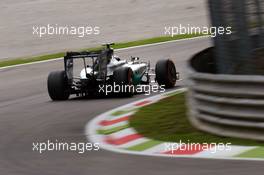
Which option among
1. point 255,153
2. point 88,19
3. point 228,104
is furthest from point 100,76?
point 88,19

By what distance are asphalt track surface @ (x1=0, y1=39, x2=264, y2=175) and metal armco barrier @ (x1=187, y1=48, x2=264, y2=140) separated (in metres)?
1.00

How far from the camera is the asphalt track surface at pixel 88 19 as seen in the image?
31.1m

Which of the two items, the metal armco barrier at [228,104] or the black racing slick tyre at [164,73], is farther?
the black racing slick tyre at [164,73]

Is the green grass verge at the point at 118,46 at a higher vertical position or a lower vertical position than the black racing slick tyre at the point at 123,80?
lower

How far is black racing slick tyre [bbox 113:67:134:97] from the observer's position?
15.5 metres

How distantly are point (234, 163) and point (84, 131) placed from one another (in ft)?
13.3

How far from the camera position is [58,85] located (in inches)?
637

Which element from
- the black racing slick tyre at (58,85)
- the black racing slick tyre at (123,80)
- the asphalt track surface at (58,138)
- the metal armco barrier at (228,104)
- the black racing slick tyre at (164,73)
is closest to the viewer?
the asphalt track surface at (58,138)

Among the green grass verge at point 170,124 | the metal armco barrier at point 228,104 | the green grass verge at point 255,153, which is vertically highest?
the metal armco barrier at point 228,104

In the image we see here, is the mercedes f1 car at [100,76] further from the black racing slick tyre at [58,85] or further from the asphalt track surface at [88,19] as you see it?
the asphalt track surface at [88,19]

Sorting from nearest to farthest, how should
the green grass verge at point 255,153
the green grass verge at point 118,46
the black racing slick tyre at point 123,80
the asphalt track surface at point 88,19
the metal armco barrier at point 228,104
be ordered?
1. the green grass verge at point 255,153
2. the metal armco barrier at point 228,104
3. the black racing slick tyre at point 123,80
4. the green grass verge at point 118,46
5. the asphalt track surface at point 88,19

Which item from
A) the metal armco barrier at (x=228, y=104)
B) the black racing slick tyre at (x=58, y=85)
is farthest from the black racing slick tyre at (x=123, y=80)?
the metal armco barrier at (x=228, y=104)

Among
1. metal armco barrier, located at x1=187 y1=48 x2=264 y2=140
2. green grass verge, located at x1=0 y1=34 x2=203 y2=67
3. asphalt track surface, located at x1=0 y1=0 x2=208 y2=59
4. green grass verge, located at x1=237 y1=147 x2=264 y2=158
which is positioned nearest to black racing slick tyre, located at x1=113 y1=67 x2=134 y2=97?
metal armco barrier, located at x1=187 y1=48 x2=264 y2=140

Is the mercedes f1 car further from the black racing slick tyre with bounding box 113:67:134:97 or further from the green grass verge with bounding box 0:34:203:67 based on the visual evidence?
the green grass verge with bounding box 0:34:203:67
